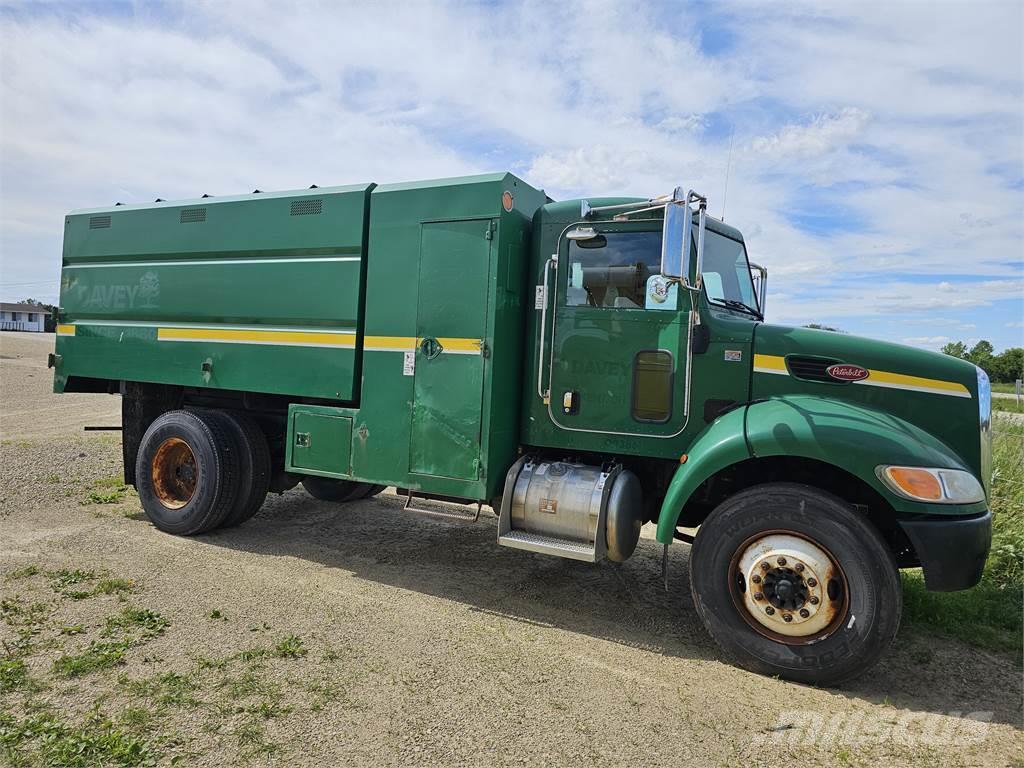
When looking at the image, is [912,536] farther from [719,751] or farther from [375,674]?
[375,674]

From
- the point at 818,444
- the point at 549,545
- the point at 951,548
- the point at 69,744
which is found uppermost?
the point at 818,444

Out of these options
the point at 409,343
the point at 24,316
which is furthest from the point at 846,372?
the point at 24,316

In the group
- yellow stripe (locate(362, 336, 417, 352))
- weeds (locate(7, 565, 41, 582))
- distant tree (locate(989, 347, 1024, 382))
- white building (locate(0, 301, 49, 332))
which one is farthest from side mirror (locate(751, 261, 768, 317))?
white building (locate(0, 301, 49, 332))

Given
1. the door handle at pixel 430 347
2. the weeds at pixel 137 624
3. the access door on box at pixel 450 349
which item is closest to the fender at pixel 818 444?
the access door on box at pixel 450 349

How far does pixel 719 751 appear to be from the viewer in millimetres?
3133

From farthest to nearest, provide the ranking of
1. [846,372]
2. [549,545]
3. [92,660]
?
[549,545] < [846,372] < [92,660]

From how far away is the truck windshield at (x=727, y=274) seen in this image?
189 inches

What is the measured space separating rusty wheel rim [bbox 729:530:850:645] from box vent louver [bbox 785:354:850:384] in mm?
999

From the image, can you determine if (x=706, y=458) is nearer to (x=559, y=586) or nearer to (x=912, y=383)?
(x=912, y=383)

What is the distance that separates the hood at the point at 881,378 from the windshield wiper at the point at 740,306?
0.49 meters

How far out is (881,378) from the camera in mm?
4133

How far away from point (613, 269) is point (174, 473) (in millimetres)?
4547

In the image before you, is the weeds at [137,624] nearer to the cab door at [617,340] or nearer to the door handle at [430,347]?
the door handle at [430,347]

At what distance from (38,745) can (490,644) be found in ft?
7.44
